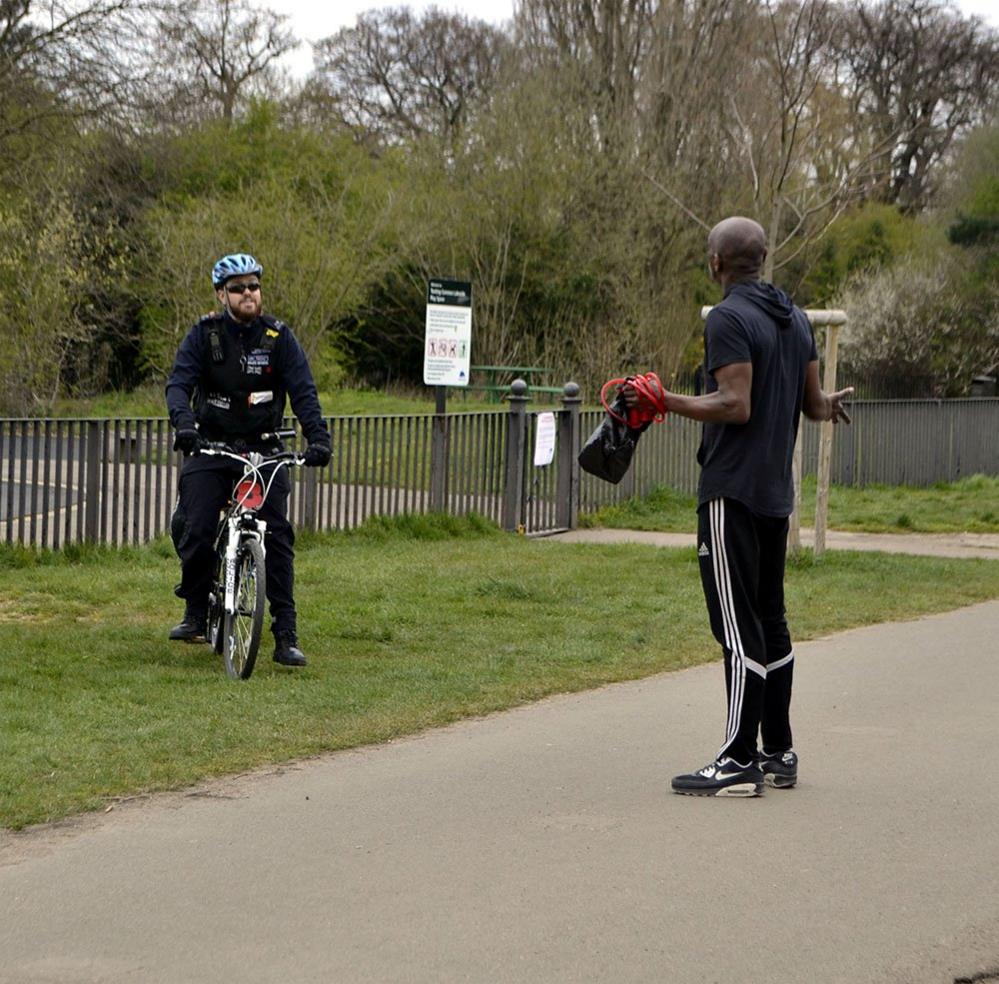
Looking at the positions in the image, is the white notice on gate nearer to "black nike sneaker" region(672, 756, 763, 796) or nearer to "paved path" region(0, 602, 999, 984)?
"paved path" region(0, 602, 999, 984)

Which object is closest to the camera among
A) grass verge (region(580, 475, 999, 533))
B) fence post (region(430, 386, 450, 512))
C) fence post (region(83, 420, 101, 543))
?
fence post (region(83, 420, 101, 543))

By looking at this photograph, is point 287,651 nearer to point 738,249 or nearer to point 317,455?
point 317,455

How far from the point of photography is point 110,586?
11219 mm

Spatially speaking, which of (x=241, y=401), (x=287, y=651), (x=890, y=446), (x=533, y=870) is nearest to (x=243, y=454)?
(x=241, y=401)

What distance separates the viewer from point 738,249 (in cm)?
585

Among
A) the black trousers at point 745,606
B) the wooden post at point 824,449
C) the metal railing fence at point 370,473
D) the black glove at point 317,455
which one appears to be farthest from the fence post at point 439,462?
the black trousers at point 745,606

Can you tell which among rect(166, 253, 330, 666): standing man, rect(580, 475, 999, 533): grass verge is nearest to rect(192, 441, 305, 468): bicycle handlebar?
rect(166, 253, 330, 666): standing man

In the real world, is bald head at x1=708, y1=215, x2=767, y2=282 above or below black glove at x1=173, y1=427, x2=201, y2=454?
above

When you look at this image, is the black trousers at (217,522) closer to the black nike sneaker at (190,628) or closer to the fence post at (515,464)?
the black nike sneaker at (190,628)

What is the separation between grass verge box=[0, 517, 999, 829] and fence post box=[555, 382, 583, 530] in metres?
1.76

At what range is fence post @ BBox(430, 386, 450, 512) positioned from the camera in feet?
50.8

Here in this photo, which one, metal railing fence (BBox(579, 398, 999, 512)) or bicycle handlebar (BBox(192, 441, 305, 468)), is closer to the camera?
bicycle handlebar (BBox(192, 441, 305, 468))

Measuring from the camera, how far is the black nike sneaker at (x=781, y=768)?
6082mm

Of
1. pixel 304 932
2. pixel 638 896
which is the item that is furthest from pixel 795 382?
pixel 304 932
